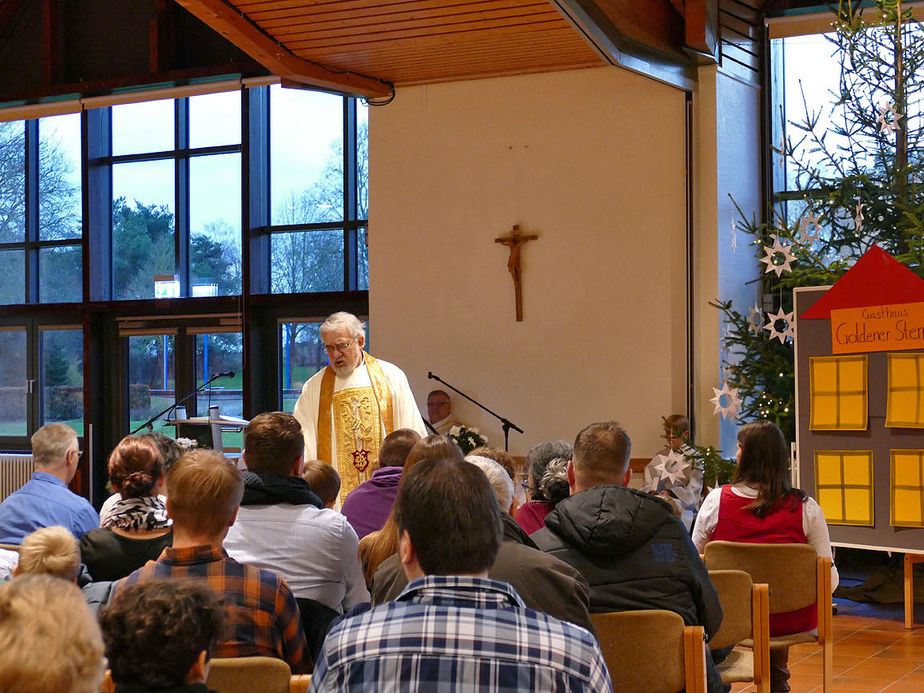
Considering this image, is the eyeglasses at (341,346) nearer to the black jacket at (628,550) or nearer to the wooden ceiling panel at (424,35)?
the wooden ceiling panel at (424,35)

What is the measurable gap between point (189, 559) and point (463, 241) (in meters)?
5.86

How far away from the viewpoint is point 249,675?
88.2 inches

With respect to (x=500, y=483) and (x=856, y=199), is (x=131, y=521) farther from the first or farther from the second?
(x=856, y=199)

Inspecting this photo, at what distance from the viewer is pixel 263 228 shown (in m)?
10.3

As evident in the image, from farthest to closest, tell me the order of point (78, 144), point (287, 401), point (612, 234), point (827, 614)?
1. point (78, 144)
2. point (287, 401)
3. point (612, 234)
4. point (827, 614)

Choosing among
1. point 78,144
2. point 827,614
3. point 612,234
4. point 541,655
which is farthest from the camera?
point 78,144

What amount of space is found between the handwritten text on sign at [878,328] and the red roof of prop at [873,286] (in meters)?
0.04

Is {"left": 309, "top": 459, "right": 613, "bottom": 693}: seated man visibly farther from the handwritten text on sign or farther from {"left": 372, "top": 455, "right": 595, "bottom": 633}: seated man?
the handwritten text on sign

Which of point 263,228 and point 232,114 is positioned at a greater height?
point 232,114

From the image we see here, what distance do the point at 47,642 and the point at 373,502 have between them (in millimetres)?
2451

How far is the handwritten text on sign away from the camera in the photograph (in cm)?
575

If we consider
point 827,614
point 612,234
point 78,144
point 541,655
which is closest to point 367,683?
point 541,655

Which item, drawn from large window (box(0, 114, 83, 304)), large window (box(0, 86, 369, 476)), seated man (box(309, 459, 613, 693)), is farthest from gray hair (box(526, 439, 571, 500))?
large window (box(0, 114, 83, 304))

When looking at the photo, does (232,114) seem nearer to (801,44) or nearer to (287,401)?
(287,401)
